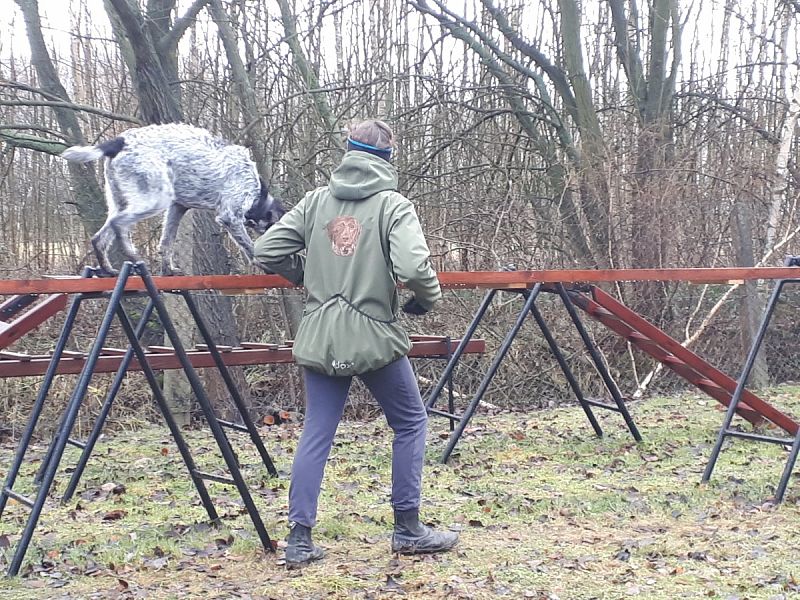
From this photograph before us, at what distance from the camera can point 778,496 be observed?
5.42 meters

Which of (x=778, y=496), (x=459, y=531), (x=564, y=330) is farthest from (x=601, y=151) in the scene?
(x=459, y=531)

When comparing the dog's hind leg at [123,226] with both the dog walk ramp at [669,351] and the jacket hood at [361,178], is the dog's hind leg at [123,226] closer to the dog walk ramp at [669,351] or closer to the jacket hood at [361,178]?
the jacket hood at [361,178]

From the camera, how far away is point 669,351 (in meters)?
6.87

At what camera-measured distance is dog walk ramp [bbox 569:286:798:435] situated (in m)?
6.64

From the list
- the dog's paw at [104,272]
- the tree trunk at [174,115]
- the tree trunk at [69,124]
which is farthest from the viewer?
the tree trunk at [69,124]

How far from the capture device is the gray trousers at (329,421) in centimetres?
433

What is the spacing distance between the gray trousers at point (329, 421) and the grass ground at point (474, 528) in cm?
34

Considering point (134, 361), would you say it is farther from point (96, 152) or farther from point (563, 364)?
point (563, 364)

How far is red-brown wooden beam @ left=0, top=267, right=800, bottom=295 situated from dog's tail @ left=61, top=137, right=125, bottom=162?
77cm

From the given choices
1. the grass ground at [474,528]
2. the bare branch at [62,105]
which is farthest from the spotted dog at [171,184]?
the bare branch at [62,105]

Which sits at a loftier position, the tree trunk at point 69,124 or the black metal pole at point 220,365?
the tree trunk at point 69,124

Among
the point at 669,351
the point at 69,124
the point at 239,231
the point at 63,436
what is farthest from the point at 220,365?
the point at 69,124

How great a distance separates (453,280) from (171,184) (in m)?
1.66

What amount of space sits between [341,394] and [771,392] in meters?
7.19
